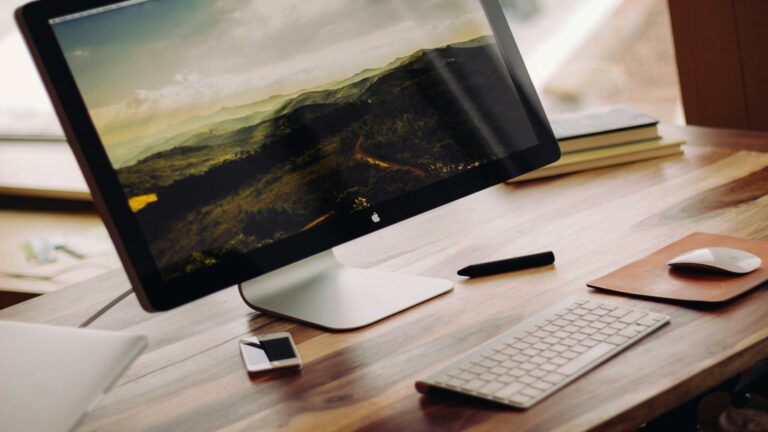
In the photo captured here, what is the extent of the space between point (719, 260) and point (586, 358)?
267 millimetres

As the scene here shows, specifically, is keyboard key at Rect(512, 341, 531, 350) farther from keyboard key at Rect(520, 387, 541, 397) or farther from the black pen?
the black pen

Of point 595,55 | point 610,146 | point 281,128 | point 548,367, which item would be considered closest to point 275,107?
point 281,128

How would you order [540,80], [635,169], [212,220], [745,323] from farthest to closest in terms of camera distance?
[540,80]
[635,169]
[212,220]
[745,323]

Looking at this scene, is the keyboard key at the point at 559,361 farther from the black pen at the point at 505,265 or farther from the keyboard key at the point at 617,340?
the black pen at the point at 505,265

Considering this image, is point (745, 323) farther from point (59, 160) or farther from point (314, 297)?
point (59, 160)

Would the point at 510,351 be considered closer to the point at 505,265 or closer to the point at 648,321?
the point at 648,321

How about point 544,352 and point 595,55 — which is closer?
point 544,352

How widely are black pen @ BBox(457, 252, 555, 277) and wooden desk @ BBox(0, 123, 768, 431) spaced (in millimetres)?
14

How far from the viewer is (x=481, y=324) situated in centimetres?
114

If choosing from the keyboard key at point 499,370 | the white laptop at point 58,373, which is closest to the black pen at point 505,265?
the keyboard key at point 499,370

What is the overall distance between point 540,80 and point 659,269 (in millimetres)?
2857

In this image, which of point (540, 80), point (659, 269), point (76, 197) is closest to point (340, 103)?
point (659, 269)

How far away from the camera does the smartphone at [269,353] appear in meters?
1.13

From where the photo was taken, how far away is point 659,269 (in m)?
1.18
